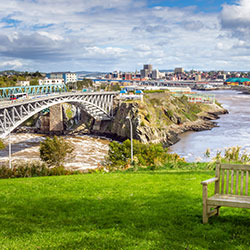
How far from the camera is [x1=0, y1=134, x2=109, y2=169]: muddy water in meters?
37.6

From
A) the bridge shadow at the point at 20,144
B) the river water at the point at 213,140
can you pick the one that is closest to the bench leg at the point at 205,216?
the river water at the point at 213,140

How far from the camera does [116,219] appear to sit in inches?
247

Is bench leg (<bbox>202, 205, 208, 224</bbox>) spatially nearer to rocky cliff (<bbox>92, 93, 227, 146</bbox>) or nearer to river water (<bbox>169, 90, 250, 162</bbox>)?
river water (<bbox>169, 90, 250, 162</bbox>)

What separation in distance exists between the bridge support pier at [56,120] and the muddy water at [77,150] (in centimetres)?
943

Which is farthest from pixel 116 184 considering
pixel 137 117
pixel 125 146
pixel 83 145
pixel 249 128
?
pixel 249 128

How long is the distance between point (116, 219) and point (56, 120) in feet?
215

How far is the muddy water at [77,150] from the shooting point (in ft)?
123

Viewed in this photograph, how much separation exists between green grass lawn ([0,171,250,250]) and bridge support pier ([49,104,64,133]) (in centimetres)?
6102

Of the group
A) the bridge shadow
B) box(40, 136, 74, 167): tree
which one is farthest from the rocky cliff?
box(40, 136, 74, 167): tree

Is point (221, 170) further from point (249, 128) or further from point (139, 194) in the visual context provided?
point (249, 128)

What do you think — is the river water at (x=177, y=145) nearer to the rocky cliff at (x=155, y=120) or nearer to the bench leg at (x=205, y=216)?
the rocky cliff at (x=155, y=120)

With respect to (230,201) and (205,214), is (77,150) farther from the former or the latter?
(230,201)

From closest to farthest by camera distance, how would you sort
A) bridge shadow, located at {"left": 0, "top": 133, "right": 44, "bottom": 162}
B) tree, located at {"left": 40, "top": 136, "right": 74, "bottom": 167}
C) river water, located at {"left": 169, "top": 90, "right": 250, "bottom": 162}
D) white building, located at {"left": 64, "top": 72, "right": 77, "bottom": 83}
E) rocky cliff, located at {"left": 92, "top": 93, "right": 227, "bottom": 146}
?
tree, located at {"left": 40, "top": 136, "right": 74, "bottom": 167}
river water, located at {"left": 169, "top": 90, "right": 250, "bottom": 162}
bridge shadow, located at {"left": 0, "top": 133, "right": 44, "bottom": 162}
rocky cliff, located at {"left": 92, "top": 93, "right": 227, "bottom": 146}
white building, located at {"left": 64, "top": 72, "right": 77, "bottom": 83}

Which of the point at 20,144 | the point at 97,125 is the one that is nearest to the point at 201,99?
the point at 97,125
